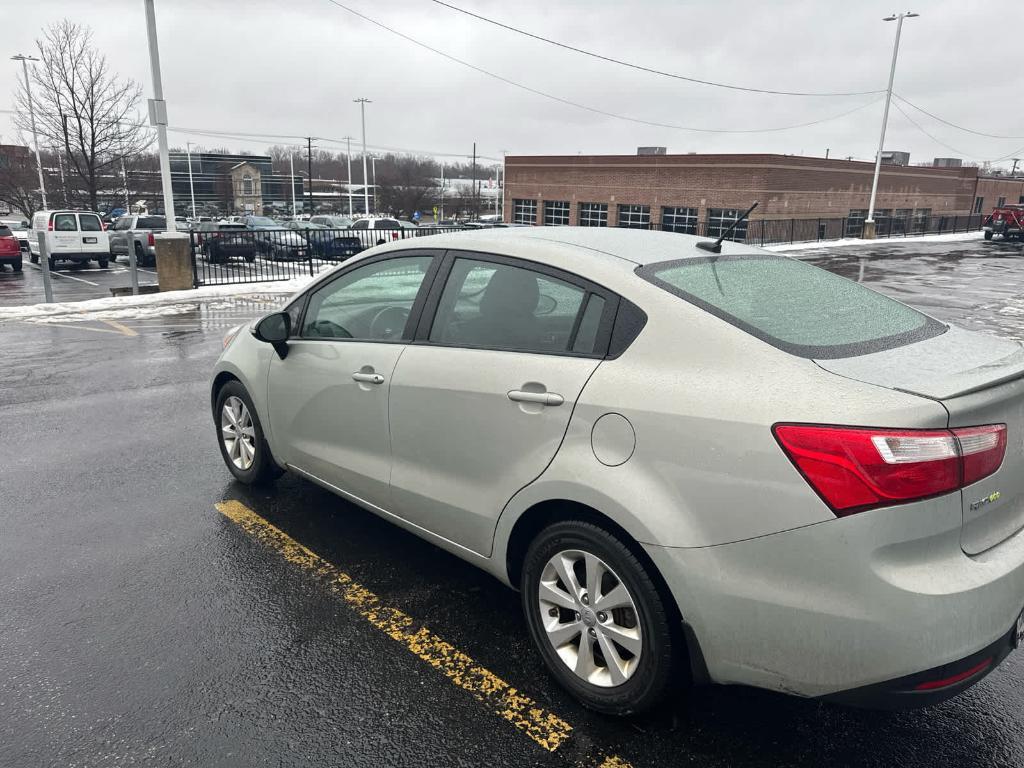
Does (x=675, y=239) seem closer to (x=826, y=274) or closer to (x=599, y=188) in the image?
(x=826, y=274)

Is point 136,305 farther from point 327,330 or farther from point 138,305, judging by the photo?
point 327,330

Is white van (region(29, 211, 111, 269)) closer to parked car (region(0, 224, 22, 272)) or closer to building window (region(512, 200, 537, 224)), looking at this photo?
parked car (region(0, 224, 22, 272))

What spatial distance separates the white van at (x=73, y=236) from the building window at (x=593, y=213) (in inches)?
1515

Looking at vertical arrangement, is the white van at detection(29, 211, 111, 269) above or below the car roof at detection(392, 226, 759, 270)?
below

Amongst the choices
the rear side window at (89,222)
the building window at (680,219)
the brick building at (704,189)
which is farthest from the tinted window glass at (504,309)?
the building window at (680,219)

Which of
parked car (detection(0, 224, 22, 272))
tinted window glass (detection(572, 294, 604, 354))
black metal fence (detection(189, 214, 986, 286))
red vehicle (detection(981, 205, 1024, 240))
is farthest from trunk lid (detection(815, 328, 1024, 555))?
red vehicle (detection(981, 205, 1024, 240))

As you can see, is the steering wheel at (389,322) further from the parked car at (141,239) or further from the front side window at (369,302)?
the parked car at (141,239)

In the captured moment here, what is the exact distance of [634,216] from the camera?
52.7 m

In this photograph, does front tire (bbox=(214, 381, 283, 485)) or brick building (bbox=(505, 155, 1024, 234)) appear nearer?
front tire (bbox=(214, 381, 283, 485))

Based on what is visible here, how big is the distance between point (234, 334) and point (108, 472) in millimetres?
1378

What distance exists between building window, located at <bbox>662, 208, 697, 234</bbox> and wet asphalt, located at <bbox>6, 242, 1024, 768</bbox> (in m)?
46.2

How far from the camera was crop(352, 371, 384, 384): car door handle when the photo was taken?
133 inches

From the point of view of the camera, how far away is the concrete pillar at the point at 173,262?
50.5 ft

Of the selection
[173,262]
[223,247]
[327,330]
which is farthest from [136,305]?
[327,330]
